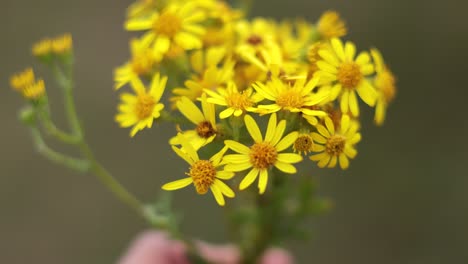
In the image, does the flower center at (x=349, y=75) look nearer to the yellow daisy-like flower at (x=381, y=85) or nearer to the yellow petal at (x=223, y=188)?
the yellow daisy-like flower at (x=381, y=85)

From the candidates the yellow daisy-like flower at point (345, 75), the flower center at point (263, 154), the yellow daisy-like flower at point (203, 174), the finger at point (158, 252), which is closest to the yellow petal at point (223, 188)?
the yellow daisy-like flower at point (203, 174)

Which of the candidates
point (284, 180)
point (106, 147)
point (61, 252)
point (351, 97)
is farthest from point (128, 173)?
point (351, 97)

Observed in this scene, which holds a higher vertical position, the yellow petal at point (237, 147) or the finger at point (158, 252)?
the finger at point (158, 252)

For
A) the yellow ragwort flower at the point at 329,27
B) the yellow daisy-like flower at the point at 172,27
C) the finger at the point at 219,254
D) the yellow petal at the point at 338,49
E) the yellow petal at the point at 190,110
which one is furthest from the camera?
the finger at the point at 219,254

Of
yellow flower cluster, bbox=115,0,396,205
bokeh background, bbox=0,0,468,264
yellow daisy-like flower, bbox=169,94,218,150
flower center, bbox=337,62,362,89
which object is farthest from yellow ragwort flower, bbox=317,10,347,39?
bokeh background, bbox=0,0,468,264

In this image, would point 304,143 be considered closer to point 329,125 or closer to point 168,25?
point 329,125

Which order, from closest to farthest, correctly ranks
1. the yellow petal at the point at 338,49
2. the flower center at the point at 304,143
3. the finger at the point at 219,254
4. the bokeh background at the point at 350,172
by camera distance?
the flower center at the point at 304,143 → the yellow petal at the point at 338,49 → the finger at the point at 219,254 → the bokeh background at the point at 350,172

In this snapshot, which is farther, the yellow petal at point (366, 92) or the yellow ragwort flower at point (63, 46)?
the yellow ragwort flower at point (63, 46)
